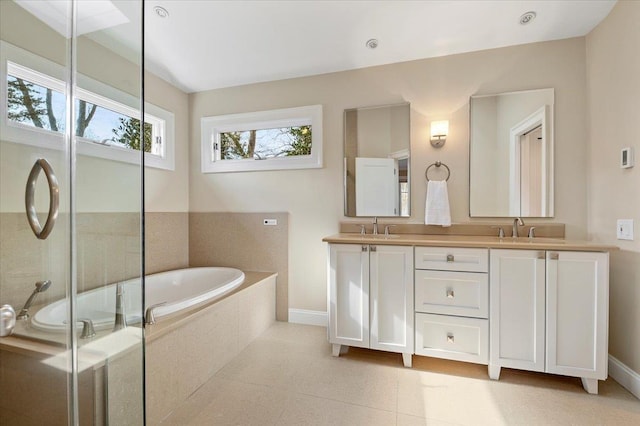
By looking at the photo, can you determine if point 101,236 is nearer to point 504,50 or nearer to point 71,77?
point 71,77

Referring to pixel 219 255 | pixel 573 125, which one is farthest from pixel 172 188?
pixel 573 125

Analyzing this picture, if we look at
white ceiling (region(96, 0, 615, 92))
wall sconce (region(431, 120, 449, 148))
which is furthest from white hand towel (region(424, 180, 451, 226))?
white ceiling (region(96, 0, 615, 92))

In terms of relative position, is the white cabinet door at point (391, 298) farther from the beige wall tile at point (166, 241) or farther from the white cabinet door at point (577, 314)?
the beige wall tile at point (166, 241)

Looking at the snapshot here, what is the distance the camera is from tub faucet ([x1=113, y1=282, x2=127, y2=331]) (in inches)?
48.8

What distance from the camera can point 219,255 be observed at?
297 cm

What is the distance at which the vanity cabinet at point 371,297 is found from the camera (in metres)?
1.92

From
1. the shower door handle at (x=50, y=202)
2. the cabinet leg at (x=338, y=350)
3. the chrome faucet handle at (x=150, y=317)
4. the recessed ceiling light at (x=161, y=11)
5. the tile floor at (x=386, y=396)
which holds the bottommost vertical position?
the tile floor at (x=386, y=396)

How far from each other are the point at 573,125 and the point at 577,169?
1.12 feet

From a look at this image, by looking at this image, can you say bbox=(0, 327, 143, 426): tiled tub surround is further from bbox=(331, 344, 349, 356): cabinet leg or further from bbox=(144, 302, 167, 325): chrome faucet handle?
bbox=(331, 344, 349, 356): cabinet leg

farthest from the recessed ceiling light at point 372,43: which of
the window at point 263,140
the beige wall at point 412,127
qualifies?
the window at point 263,140

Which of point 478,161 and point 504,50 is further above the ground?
point 504,50

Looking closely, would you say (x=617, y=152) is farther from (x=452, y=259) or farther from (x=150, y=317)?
(x=150, y=317)

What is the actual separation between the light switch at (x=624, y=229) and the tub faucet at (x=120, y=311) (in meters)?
2.88

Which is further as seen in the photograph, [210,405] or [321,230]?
[321,230]
